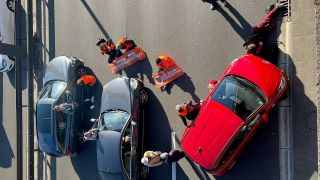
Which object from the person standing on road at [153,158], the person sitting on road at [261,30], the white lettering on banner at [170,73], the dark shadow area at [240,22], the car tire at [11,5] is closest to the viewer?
the person sitting on road at [261,30]

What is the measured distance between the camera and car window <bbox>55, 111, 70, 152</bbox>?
407 inches

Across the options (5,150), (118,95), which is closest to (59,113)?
(118,95)

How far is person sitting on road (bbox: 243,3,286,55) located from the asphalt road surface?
381 millimetres

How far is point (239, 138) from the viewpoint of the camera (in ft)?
24.8

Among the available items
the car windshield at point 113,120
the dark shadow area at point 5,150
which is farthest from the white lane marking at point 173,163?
the dark shadow area at point 5,150

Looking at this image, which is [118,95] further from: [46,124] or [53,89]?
[46,124]

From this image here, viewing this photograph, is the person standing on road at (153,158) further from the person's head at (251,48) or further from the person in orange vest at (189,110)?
the person's head at (251,48)

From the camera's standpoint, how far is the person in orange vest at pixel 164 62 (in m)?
9.36

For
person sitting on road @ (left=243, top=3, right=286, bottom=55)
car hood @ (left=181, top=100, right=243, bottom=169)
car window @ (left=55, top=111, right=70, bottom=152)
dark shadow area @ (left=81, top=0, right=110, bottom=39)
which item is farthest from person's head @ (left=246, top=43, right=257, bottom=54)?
car window @ (left=55, top=111, right=70, bottom=152)

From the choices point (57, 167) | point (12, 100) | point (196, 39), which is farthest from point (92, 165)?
point (196, 39)

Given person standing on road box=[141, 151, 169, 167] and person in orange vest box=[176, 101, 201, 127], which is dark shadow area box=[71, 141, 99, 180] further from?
person in orange vest box=[176, 101, 201, 127]

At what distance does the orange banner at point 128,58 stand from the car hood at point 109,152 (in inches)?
89.3

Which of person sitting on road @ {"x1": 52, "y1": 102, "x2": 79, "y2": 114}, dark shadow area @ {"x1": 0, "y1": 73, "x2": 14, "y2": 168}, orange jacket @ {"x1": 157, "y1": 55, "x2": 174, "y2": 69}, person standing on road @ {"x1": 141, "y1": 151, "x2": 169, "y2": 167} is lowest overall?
dark shadow area @ {"x1": 0, "y1": 73, "x2": 14, "y2": 168}

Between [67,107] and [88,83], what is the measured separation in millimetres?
1024
